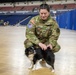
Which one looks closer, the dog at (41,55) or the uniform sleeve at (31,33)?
the dog at (41,55)

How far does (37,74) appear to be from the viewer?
2.54 metres

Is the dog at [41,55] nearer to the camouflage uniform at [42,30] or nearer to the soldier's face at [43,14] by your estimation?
the camouflage uniform at [42,30]

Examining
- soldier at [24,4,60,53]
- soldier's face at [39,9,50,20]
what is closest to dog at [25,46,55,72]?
soldier at [24,4,60,53]

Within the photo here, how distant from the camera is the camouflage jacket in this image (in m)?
2.98

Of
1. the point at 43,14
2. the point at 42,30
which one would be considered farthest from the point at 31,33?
the point at 43,14

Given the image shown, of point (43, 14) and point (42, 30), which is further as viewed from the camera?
point (42, 30)

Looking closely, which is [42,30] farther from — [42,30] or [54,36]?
[54,36]

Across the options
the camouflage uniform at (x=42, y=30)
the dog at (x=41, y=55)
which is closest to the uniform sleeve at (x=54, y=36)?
the camouflage uniform at (x=42, y=30)

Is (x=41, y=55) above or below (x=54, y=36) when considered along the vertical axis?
below

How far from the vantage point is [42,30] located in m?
3.05

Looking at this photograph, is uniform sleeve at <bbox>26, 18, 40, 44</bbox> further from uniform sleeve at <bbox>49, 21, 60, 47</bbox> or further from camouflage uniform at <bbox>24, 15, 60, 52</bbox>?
uniform sleeve at <bbox>49, 21, 60, 47</bbox>

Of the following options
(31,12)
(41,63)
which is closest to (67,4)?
(31,12)

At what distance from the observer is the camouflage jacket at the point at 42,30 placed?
2.98 meters

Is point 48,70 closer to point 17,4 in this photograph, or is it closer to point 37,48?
point 37,48
